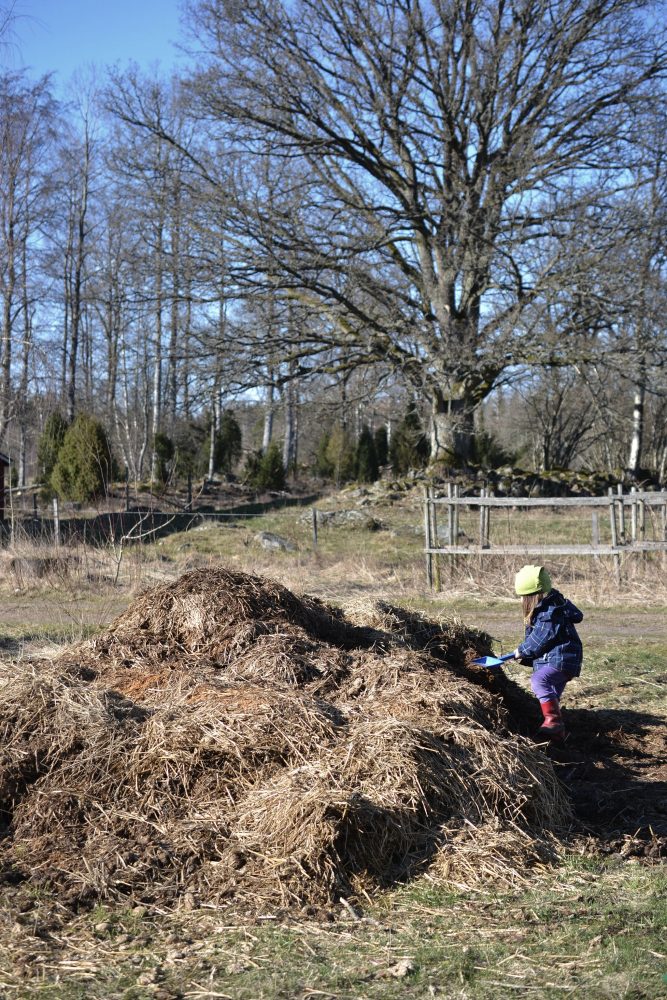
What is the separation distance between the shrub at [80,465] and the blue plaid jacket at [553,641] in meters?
23.4

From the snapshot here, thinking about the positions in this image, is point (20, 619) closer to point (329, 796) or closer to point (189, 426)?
point (329, 796)

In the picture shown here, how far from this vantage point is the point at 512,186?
23.1 meters

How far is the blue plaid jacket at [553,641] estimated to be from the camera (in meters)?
6.74

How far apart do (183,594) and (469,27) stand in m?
21.1

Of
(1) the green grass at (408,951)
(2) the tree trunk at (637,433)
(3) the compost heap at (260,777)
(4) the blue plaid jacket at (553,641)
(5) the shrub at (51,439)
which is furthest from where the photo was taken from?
(5) the shrub at (51,439)

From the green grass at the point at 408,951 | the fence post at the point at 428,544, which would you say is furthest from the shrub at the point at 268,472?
the green grass at the point at 408,951

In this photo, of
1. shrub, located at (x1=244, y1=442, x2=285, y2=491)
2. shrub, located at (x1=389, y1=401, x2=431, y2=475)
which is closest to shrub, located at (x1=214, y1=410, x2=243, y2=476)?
shrub, located at (x1=244, y1=442, x2=285, y2=491)

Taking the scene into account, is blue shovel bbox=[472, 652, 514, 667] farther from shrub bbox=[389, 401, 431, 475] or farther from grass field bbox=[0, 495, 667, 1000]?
shrub bbox=[389, 401, 431, 475]

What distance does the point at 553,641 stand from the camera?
6777 millimetres

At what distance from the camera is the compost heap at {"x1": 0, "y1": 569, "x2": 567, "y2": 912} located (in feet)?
14.2

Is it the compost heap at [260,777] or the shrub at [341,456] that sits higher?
the shrub at [341,456]

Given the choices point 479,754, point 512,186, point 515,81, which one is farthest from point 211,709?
point 515,81

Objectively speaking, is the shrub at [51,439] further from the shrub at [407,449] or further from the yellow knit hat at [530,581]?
the yellow knit hat at [530,581]

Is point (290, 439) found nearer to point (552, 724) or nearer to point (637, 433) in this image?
point (637, 433)
